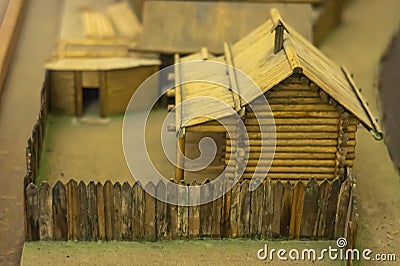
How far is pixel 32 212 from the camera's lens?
10.5 m

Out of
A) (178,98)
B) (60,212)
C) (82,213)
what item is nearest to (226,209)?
(82,213)

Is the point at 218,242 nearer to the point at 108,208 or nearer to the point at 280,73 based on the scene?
the point at 108,208

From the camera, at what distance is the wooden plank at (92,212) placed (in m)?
10.5

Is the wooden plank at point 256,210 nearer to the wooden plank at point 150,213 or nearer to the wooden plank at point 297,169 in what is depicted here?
the wooden plank at point 297,169

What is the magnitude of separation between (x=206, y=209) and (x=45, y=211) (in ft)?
6.49

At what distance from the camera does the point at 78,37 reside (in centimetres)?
1498

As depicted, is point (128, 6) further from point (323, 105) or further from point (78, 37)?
point (323, 105)

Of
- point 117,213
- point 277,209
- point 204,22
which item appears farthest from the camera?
point 204,22

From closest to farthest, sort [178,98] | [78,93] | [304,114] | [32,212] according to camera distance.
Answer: [32,212], [304,114], [178,98], [78,93]

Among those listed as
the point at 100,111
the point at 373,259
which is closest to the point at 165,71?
the point at 100,111

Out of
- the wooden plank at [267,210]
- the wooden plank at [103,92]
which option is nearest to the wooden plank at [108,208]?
the wooden plank at [267,210]

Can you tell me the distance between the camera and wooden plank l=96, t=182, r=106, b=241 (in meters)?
10.5

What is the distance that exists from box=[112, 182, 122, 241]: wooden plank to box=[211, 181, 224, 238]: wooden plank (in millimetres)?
1158

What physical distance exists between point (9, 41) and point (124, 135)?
4011 mm
